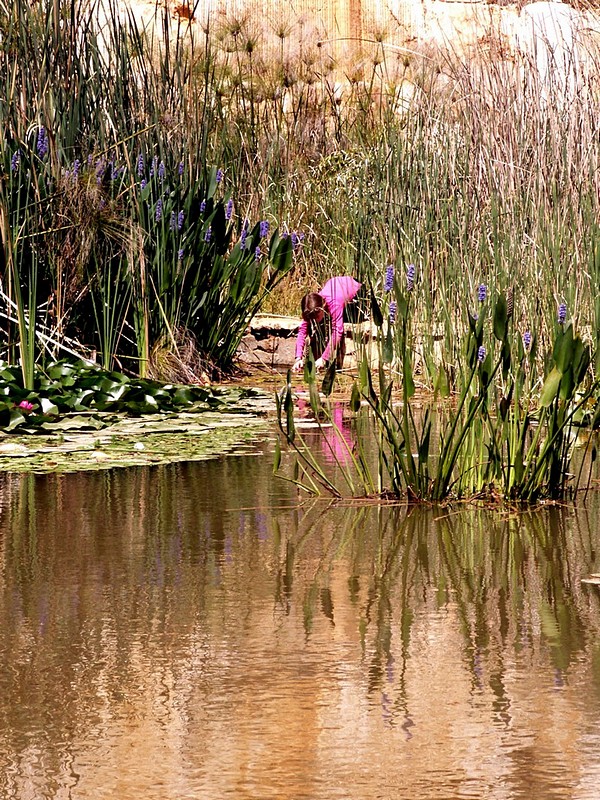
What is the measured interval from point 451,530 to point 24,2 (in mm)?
4786

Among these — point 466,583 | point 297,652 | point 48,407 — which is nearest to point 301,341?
point 48,407

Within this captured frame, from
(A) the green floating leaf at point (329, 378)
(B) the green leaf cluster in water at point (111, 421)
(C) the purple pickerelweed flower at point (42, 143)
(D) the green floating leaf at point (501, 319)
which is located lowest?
(B) the green leaf cluster in water at point (111, 421)

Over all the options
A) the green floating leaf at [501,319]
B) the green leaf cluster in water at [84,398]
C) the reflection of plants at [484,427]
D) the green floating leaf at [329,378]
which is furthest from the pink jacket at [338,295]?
the green floating leaf at [501,319]

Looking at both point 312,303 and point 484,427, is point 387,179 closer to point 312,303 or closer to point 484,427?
point 312,303

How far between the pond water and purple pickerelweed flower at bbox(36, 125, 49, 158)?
340 centimetres

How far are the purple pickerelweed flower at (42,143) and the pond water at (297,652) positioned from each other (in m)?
3.40

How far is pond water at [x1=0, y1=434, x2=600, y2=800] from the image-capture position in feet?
6.95

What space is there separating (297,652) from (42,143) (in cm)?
510

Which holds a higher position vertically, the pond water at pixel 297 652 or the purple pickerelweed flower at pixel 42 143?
the purple pickerelweed flower at pixel 42 143

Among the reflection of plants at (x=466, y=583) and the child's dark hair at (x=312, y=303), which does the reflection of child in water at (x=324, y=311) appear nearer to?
the child's dark hair at (x=312, y=303)

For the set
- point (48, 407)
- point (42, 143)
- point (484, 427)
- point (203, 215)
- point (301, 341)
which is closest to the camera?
point (484, 427)

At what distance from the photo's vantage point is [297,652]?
274 cm

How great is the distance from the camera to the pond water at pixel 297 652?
212 centimetres

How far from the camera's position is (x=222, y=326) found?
27.7 ft
